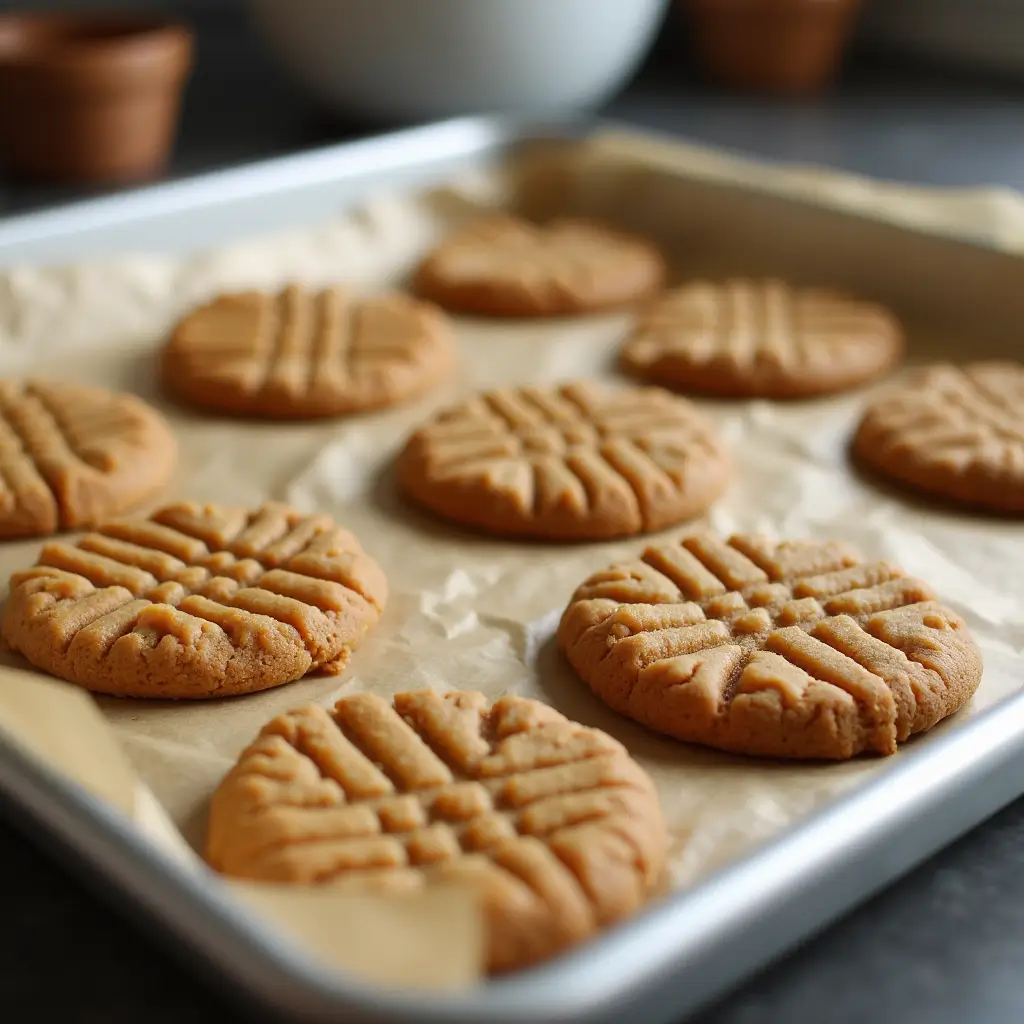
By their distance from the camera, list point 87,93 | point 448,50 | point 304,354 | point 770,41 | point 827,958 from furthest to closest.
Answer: point 770,41, point 448,50, point 87,93, point 304,354, point 827,958

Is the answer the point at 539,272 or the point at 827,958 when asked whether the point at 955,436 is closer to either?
the point at 539,272

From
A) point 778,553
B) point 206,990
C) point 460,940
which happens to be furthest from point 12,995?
point 778,553

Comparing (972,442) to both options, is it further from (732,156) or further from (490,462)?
(732,156)

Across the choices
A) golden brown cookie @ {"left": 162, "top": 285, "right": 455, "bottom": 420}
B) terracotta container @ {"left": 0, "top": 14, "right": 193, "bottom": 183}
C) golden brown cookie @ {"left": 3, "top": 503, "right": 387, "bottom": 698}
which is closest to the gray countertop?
golden brown cookie @ {"left": 3, "top": 503, "right": 387, "bottom": 698}

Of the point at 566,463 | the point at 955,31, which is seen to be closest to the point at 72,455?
the point at 566,463

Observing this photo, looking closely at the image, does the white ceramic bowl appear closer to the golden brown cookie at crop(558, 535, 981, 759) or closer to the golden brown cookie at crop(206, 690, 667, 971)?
the golden brown cookie at crop(558, 535, 981, 759)
